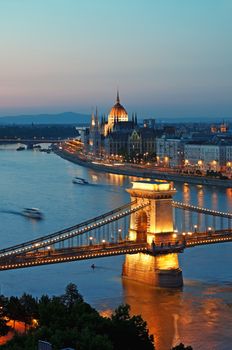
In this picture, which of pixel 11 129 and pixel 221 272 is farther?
pixel 11 129

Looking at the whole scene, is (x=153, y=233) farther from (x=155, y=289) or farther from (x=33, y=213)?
(x=33, y=213)

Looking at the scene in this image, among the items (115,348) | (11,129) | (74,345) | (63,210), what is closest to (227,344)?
(115,348)

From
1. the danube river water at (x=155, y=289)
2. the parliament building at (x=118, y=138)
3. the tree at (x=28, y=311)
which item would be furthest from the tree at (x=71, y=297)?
the parliament building at (x=118, y=138)

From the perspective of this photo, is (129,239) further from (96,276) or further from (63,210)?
(63,210)

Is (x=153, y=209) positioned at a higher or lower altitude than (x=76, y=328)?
higher

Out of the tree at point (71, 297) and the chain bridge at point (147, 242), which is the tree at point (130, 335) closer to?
the tree at point (71, 297)

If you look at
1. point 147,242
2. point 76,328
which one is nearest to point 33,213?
point 147,242

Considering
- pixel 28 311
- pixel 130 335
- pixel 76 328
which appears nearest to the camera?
pixel 76 328

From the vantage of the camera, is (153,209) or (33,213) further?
(33,213)
